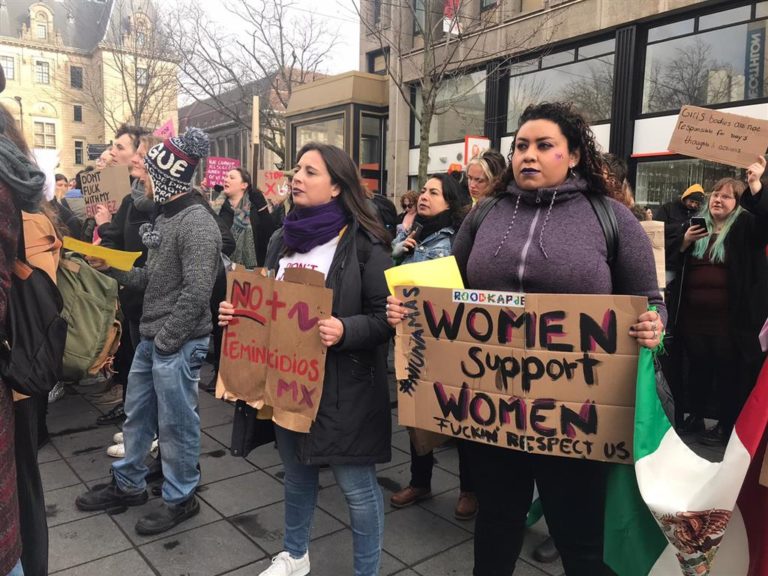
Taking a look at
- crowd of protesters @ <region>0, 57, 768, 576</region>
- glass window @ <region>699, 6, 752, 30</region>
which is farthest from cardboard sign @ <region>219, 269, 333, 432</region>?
glass window @ <region>699, 6, 752, 30</region>

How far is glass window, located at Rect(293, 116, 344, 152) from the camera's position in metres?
21.5

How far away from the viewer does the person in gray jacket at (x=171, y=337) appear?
306 centimetres

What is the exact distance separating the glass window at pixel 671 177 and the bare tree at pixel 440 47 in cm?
426

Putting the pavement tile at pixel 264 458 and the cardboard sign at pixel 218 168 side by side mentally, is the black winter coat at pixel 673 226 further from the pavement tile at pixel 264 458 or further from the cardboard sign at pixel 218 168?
the cardboard sign at pixel 218 168

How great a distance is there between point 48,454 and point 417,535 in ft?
9.17

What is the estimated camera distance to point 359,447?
2.40 metres

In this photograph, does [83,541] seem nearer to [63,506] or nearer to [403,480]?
[63,506]

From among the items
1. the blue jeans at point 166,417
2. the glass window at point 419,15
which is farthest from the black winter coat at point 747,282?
the glass window at point 419,15

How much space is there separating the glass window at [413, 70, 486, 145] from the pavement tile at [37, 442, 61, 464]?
1466cm

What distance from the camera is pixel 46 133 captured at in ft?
208

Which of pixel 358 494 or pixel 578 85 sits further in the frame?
pixel 578 85

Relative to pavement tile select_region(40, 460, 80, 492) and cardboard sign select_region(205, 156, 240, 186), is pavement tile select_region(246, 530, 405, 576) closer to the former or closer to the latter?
pavement tile select_region(40, 460, 80, 492)

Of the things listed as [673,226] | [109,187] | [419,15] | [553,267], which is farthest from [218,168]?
[553,267]

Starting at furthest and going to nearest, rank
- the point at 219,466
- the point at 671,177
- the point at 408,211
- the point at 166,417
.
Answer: the point at 671,177, the point at 408,211, the point at 219,466, the point at 166,417
